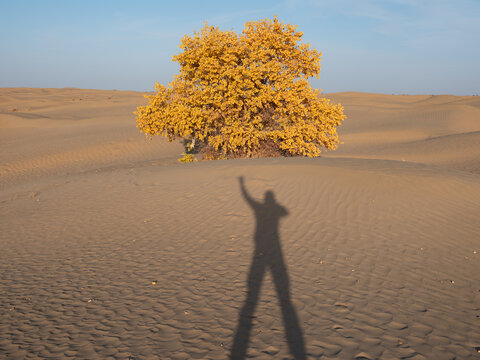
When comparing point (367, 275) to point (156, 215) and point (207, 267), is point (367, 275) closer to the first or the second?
point (207, 267)

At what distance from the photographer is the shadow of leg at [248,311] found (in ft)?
14.3

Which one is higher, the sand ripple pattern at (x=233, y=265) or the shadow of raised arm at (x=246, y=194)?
the shadow of raised arm at (x=246, y=194)

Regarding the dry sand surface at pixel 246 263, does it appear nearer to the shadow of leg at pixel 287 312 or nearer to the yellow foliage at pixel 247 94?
the shadow of leg at pixel 287 312

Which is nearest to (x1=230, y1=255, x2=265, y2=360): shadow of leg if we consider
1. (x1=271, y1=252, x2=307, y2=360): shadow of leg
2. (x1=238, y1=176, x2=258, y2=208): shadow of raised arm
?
(x1=271, y1=252, x2=307, y2=360): shadow of leg

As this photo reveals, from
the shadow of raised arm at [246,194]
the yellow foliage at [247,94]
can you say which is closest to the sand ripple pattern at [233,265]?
the shadow of raised arm at [246,194]

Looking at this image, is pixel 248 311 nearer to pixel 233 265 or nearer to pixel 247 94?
pixel 233 265

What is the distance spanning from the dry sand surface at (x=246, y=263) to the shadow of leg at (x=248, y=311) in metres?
0.02

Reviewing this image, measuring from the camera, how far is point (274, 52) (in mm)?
16141

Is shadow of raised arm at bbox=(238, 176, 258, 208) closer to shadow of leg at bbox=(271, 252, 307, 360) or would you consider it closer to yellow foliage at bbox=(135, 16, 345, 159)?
shadow of leg at bbox=(271, 252, 307, 360)

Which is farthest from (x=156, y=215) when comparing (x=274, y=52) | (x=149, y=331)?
(x=274, y=52)

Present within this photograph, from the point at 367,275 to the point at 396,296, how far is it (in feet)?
2.35

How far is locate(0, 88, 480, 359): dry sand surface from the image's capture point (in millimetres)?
4602

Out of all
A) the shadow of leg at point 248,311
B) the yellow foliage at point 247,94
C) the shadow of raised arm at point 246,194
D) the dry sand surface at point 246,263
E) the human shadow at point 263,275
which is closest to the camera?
the shadow of leg at point 248,311

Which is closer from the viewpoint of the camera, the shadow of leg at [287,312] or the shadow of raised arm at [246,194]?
the shadow of leg at [287,312]
